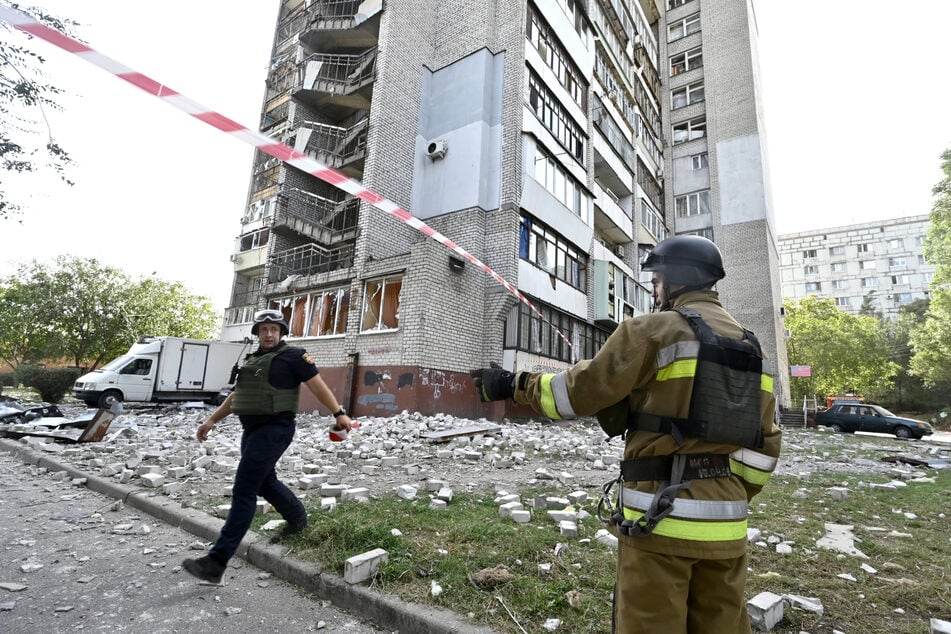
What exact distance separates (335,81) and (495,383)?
21.4 meters

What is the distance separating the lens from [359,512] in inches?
161

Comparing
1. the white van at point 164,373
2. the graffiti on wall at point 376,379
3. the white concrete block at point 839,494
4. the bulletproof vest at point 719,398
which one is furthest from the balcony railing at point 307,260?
the bulletproof vest at point 719,398

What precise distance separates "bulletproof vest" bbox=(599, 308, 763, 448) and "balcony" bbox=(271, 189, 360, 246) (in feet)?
59.2

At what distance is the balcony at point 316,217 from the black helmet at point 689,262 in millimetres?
17587

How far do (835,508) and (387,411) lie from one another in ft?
32.8

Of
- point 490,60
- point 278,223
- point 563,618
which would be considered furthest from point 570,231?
point 563,618

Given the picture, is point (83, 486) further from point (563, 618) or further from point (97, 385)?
point (97, 385)

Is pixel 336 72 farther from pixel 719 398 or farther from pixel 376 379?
pixel 719 398

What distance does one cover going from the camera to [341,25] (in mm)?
19469

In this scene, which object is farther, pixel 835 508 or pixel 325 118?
pixel 325 118

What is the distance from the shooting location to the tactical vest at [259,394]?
3301 millimetres

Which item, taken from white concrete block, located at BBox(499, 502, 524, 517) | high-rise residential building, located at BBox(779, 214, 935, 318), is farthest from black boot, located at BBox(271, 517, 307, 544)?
high-rise residential building, located at BBox(779, 214, 935, 318)

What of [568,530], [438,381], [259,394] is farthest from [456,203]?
[568,530]

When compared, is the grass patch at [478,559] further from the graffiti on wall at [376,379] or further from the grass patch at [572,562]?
the graffiti on wall at [376,379]
